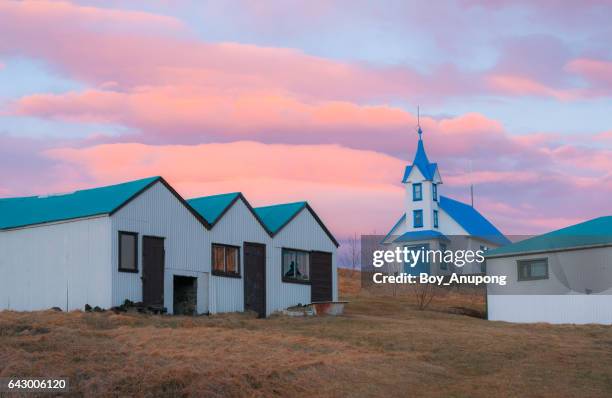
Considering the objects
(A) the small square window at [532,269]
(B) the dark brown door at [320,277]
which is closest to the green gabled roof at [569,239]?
(A) the small square window at [532,269]

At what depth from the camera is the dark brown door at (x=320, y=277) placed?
4622 centimetres

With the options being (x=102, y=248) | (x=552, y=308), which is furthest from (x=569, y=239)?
(x=102, y=248)

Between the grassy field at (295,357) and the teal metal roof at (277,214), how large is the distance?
306 inches

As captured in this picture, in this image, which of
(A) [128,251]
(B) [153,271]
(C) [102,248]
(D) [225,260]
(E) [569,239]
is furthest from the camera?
(E) [569,239]

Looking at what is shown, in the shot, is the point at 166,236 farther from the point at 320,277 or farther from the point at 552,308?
the point at 552,308

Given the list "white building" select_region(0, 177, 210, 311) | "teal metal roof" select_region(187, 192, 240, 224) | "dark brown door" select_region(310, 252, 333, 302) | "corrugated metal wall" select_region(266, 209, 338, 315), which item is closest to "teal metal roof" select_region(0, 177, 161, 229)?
"white building" select_region(0, 177, 210, 311)

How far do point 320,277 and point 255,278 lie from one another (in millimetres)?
4656

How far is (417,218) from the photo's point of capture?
73.1 metres

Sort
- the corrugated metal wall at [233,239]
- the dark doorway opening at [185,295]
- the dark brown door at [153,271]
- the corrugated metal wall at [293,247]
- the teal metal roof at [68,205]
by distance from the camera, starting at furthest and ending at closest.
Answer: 1. the corrugated metal wall at [293,247]
2. the corrugated metal wall at [233,239]
3. the dark doorway opening at [185,295]
4. the dark brown door at [153,271]
5. the teal metal roof at [68,205]

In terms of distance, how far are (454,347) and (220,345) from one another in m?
7.83

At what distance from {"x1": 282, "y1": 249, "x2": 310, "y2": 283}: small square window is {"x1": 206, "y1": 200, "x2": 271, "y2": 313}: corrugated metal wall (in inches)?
55.7

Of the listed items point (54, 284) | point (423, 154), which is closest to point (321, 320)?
point (54, 284)

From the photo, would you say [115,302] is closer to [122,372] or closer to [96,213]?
[96,213]

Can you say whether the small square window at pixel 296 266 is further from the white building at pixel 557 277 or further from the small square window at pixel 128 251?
the small square window at pixel 128 251
